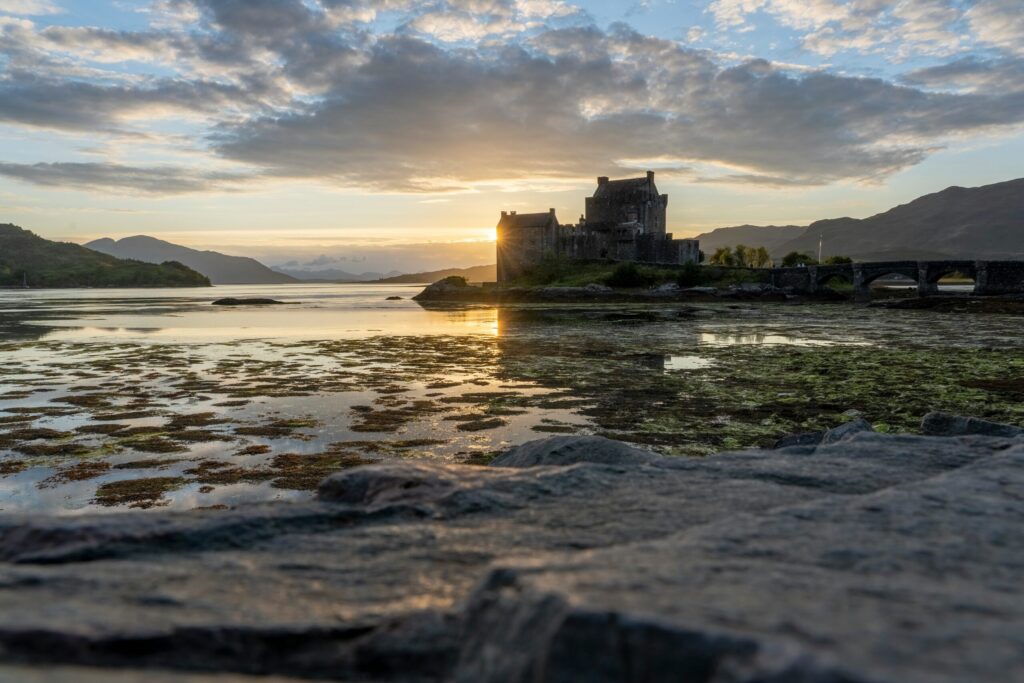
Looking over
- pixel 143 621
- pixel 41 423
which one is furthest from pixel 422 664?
pixel 41 423

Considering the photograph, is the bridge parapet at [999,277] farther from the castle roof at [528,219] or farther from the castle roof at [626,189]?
the castle roof at [528,219]

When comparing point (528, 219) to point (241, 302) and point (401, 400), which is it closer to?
point (241, 302)

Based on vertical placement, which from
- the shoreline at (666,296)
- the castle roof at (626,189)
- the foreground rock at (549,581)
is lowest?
the foreground rock at (549,581)

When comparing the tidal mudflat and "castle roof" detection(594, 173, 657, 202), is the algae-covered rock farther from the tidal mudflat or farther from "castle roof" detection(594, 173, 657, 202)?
"castle roof" detection(594, 173, 657, 202)

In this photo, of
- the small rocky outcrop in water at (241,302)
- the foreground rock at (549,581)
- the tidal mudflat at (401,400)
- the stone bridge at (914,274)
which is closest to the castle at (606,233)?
the stone bridge at (914,274)

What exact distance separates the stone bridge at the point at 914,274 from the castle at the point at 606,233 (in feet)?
49.7

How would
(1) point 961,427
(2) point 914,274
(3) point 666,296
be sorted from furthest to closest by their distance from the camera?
1. (2) point 914,274
2. (3) point 666,296
3. (1) point 961,427

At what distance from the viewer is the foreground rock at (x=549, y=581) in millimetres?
1994

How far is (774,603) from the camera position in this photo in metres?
2.19

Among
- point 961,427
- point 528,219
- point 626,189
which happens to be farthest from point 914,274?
point 961,427

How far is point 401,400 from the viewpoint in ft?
50.3

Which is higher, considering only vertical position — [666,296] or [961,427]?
[666,296]

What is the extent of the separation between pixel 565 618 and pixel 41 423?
14.3m

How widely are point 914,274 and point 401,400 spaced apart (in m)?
84.1
